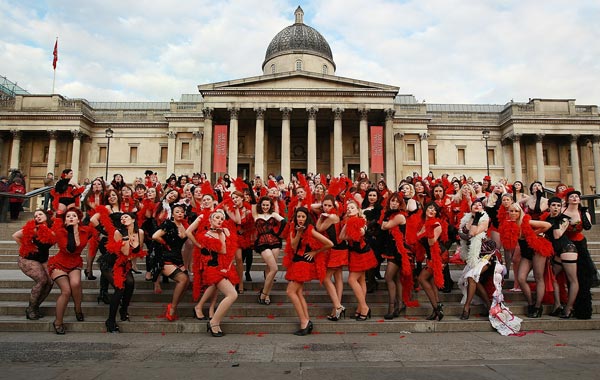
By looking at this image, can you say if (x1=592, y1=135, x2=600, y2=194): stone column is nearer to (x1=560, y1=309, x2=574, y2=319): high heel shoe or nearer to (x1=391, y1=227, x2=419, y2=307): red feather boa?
(x1=560, y1=309, x2=574, y2=319): high heel shoe

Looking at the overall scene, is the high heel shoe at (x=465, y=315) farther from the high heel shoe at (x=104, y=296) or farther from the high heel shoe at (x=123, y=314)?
the high heel shoe at (x=104, y=296)

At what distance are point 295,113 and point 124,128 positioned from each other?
1875 centimetres

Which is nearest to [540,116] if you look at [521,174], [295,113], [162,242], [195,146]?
[521,174]

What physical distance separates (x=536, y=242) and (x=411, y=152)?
33.0m

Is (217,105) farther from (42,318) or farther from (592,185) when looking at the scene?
(592,185)

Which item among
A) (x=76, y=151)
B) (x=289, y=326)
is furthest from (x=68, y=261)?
(x=76, y=151)

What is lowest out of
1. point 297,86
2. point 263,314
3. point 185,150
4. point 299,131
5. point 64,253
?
point 263,314

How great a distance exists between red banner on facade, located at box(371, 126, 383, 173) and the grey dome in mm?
15575

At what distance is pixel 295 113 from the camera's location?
34375 millimetres

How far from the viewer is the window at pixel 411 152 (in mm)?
38406

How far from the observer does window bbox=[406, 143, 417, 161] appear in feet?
126

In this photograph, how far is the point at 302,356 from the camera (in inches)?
195

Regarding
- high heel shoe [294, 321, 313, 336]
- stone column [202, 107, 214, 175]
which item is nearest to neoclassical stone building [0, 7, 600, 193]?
stone column [202, 107, 214, 175]

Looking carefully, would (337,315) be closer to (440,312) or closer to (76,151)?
(440,312)
